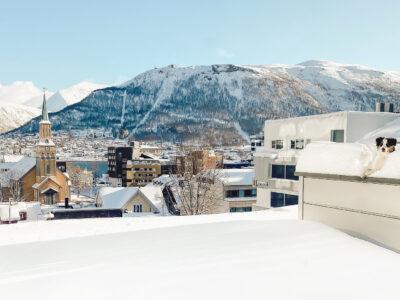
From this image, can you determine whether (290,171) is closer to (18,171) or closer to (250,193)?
(250,193)

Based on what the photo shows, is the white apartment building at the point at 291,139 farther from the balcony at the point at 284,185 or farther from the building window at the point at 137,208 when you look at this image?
the building window at the point at 137,208

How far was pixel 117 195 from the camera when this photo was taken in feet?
161

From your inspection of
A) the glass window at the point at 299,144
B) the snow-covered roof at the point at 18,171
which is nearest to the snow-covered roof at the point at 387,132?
the glass window at the point at 299,144

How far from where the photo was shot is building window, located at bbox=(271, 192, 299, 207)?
25.4m

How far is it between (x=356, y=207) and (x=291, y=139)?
60.0 feet

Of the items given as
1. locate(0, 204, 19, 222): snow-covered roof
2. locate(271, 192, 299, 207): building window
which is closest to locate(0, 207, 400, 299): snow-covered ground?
locate(0, 204, 19, 222): snow-covered roof

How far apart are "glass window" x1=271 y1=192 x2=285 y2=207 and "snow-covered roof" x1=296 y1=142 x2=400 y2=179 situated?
16.6 m

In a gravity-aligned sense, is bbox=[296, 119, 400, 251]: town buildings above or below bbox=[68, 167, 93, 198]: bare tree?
above

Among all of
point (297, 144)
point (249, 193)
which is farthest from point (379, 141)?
point (249, 193)

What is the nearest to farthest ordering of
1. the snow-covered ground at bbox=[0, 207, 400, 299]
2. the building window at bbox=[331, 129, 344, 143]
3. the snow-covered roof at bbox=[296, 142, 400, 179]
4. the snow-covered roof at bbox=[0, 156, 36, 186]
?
the snow-covered ground at bbox=[0, 207, 400, 299] → the snow-covered roof at bbox=[296, 142, 400, 179] → the building window at bbox=[331, 129, 344, 143] → the snow-covered roof at bbox=[0, 156, 36, 186]

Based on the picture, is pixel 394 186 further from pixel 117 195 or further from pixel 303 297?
pixel 117 195

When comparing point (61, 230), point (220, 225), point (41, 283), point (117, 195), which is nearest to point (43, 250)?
point (41, 283)

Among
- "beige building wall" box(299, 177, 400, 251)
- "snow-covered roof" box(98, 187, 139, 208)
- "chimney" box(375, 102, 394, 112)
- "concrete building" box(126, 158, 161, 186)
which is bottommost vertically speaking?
"concrete building" box(126, 158, 161, 186)

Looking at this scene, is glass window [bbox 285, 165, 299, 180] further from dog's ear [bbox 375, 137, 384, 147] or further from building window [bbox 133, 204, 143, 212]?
building window [bbox 133, 204, 143, 212]
